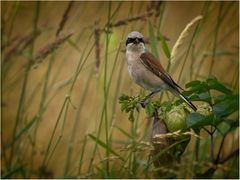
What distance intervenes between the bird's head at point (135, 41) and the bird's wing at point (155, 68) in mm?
36

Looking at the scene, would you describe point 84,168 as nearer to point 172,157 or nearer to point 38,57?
point 38,57

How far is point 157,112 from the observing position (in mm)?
1572

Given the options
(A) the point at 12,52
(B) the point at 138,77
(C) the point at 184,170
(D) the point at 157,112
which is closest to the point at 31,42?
(A) the point at 12,52

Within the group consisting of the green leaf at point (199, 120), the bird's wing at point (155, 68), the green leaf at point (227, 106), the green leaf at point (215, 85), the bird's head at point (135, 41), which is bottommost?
the green leaf at point (199, 120)

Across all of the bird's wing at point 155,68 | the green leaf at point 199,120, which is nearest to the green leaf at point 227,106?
the green leaf at point 199,120

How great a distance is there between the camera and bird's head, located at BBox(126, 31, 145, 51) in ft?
7.54

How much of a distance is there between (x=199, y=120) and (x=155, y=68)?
0.83 m

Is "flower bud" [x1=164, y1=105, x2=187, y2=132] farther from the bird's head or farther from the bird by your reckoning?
the bird's head

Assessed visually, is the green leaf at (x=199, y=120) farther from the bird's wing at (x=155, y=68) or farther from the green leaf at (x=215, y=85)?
the bird's wing at (x=155, y=68)

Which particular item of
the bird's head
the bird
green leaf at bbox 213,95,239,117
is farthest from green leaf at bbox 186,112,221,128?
the bird's head

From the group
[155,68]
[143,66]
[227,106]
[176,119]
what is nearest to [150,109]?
[176,119]

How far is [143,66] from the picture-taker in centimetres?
A: 238

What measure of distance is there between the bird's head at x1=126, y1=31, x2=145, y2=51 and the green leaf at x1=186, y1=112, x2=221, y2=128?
88 centimetres

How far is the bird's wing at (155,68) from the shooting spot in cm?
210
